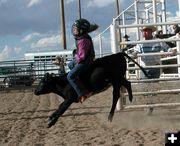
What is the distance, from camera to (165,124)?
25.7ft

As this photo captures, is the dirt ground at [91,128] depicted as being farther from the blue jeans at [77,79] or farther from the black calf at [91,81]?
the blue jeans at [77,79]

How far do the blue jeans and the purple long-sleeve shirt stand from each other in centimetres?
9

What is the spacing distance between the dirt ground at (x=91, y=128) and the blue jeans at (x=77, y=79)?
723 millimetres

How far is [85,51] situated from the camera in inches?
273

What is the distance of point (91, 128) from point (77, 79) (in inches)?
48.2

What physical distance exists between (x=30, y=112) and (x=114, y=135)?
4.57 m

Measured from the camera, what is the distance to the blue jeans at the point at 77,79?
276 inches

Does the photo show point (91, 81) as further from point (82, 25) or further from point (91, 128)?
point (91, 128)

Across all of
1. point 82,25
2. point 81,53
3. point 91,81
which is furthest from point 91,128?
point 82,25

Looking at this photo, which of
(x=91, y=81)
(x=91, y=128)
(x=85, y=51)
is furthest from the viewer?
(x=91, y=128)

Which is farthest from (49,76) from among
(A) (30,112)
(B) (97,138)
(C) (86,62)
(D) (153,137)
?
(A) (30,112)

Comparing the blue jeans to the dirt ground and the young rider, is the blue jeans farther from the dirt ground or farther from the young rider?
the dirt ground

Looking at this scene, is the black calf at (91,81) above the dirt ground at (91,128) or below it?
above

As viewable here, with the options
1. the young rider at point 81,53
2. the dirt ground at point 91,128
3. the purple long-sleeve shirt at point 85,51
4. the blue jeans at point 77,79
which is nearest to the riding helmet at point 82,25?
the young rider at point 81,53
